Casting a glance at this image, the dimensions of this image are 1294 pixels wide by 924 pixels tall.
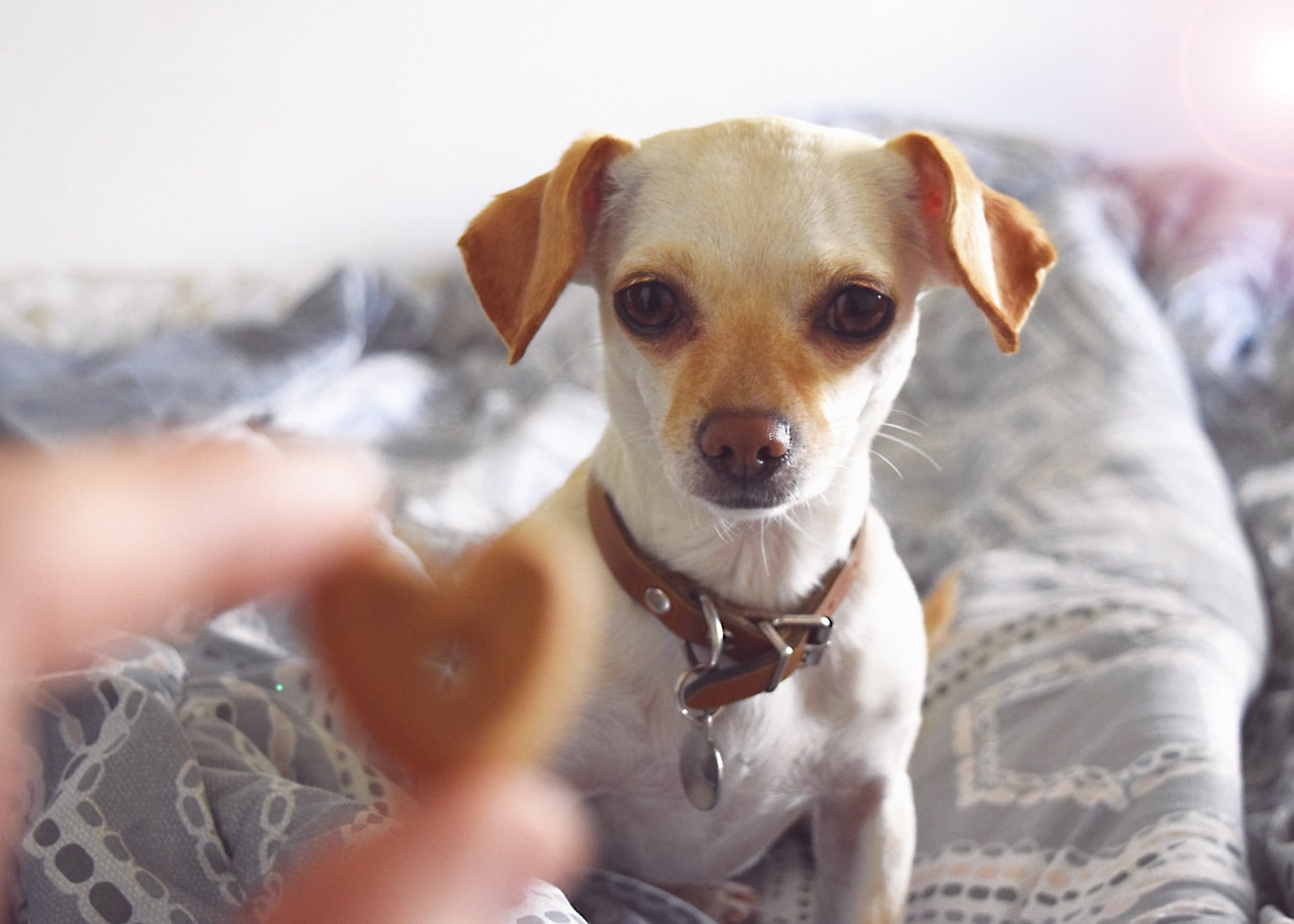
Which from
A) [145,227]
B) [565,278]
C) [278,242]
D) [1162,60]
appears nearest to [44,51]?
[145,227]

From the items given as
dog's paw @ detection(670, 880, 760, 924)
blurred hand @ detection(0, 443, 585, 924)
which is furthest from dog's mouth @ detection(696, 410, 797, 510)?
dog's paw @ detection(670, 880, 760, 924)

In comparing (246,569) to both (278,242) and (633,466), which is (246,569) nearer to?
(633,466)

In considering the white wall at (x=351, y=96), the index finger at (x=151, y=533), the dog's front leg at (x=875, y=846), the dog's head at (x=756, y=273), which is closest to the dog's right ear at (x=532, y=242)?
the dog's head at (x=756, y=273)

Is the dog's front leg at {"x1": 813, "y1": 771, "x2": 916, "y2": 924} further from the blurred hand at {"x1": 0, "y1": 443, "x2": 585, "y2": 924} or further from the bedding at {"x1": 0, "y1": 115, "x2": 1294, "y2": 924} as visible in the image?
the blurred hand at {"x1": 0, "y1": 443, "x2": 585, "y2": 924}

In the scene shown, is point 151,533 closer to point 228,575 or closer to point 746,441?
point 228,575

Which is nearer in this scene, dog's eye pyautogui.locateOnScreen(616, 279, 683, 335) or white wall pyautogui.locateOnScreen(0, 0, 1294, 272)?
dog's eye pyautogui.locateOnScreen(616, 279, 683, 335)

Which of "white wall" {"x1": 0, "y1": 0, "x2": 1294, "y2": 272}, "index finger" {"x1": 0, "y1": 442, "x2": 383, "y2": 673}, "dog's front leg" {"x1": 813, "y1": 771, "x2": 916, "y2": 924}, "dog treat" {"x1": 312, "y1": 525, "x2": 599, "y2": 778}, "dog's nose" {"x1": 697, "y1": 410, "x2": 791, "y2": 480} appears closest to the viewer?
"index finger" {"x1": 0, "y1": 442, "x2": 383, "y2": 673}

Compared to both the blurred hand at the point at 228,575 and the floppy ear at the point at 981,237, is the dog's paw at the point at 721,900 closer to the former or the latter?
the blurred hand at the point at 228,575

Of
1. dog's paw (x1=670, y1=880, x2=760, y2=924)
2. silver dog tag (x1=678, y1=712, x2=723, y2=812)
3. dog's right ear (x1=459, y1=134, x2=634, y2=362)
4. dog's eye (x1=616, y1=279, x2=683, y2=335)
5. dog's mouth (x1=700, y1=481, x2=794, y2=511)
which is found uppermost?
dog's right ear (x1=459, y1=134, x2=634, y2=362)
